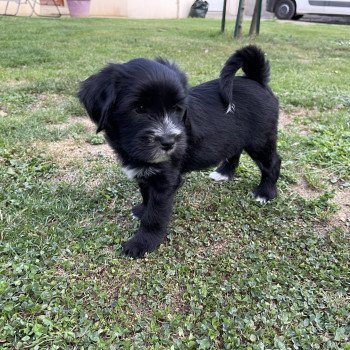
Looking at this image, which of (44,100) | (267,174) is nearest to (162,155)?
(267,174)

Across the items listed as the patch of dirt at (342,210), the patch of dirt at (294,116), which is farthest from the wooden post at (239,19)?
the patch of dirt at (342,210)

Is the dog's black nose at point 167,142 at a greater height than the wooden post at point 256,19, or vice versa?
the dog's black nose at point 167,142

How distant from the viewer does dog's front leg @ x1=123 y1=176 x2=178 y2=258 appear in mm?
2902

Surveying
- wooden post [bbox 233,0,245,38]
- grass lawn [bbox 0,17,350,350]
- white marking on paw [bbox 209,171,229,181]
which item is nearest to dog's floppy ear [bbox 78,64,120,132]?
grass lawn [bbox 0,17,350,350]

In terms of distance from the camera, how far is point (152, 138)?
102 inches

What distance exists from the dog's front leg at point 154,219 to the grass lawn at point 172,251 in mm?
82

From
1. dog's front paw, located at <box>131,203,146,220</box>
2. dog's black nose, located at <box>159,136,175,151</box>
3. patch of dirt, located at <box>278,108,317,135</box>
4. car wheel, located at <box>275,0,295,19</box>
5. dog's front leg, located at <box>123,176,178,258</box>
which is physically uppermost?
dog's black nose, located at <box>159,136,175,151</box>

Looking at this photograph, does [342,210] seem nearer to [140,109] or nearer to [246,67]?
[246,67]

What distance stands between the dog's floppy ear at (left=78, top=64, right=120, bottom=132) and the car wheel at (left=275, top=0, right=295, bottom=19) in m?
21.6

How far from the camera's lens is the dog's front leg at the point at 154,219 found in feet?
9.52

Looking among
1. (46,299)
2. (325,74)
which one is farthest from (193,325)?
(325,74)

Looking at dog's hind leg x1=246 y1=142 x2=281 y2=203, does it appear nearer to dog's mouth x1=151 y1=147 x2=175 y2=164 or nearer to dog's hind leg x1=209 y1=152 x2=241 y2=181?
dog's hind leg x1=209 y1=152 x2=241 y2=181

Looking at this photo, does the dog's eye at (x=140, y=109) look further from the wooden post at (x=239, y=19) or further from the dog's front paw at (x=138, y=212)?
the wooden post at (x=239, y=19)

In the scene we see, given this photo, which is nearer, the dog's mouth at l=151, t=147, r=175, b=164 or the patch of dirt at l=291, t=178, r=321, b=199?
the dog's mouth at l=151, t=147, r=175, b=164
